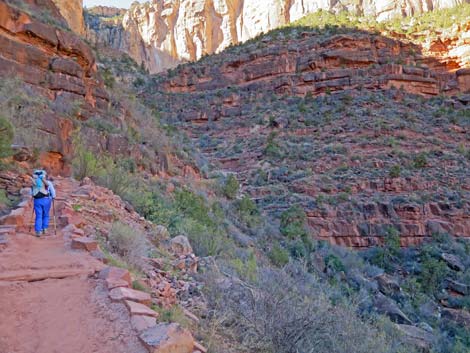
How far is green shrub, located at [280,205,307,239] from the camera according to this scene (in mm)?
15167

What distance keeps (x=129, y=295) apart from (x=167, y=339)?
79 cm

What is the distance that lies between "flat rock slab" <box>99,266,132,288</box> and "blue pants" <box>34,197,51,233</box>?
208 cm

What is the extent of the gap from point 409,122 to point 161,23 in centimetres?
5670

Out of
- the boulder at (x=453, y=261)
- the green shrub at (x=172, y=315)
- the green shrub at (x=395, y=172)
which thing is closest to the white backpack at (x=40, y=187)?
the green shrub at (x=172, y=315)

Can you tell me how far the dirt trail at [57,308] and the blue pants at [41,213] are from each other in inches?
31.3

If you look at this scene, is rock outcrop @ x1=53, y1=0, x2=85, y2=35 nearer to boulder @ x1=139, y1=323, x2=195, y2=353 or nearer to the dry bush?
the dry bush

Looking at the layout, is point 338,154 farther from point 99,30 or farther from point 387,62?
point 99,30

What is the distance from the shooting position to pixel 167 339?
2.69 m

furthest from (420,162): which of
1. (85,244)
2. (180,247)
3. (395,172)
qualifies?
(85,244)

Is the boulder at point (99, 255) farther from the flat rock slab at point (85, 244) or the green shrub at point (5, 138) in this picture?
the green shrub at point (5, 138)

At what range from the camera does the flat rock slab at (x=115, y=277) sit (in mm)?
3578

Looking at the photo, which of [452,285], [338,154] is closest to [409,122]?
[338,154]

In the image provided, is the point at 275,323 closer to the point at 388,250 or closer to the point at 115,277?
the point at 115,277

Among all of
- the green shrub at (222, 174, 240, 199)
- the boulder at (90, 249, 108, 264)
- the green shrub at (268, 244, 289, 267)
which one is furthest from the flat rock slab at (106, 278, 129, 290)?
the green shrub at (222, 174, 240, 199)
